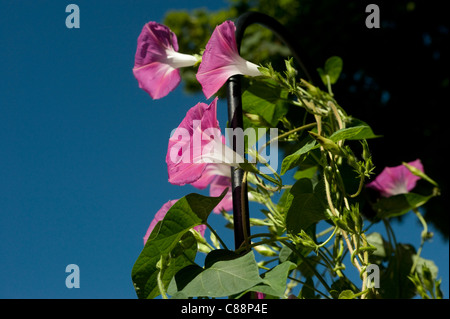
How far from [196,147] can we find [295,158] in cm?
10

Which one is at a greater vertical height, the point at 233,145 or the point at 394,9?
the point at 394,9

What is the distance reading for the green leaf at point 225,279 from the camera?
367 millimetres

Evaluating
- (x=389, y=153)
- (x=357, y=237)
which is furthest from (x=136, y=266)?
(x=389, y=153)

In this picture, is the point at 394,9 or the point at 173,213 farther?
the point at 394,9

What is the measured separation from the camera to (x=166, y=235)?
0.45 metres

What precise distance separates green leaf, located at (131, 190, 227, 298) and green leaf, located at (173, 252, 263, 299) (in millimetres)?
62

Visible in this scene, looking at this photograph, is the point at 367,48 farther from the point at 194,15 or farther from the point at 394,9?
the point at 194,15

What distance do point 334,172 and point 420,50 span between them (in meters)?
4.28

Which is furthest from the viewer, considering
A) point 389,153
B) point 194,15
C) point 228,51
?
point 194,15

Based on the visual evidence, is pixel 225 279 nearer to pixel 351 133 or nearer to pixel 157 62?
pixel 351 133

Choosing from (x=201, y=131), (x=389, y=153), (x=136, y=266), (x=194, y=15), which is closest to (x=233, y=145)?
(x=201, y=131)
